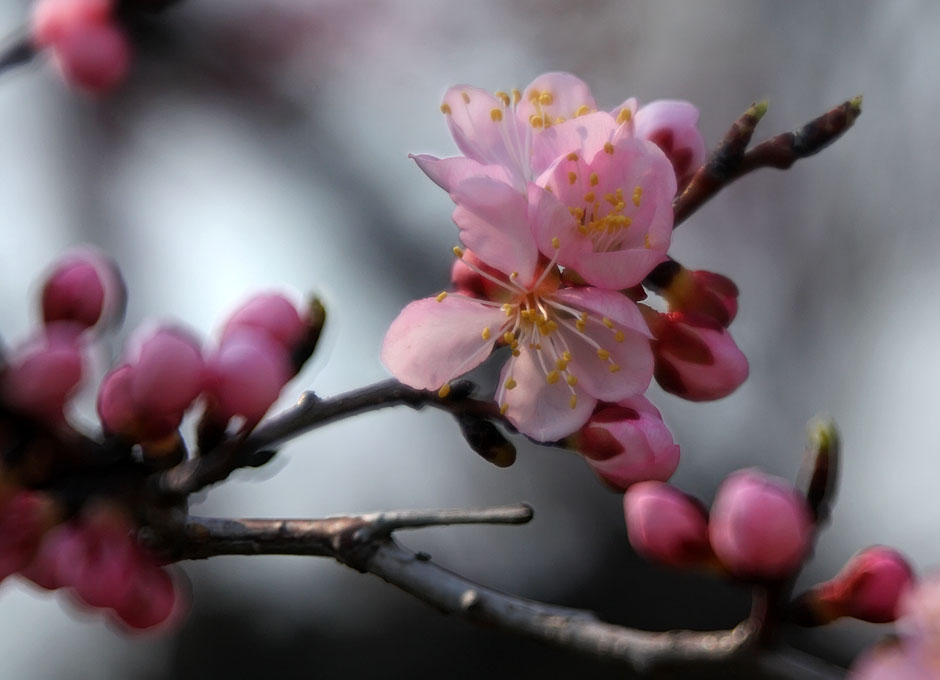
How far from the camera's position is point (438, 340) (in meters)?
0.89

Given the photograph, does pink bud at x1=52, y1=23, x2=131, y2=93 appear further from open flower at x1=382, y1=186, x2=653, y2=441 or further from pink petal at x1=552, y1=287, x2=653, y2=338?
pink petal at x1=552, y1=287, x2=653, y2=338

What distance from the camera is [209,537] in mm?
767

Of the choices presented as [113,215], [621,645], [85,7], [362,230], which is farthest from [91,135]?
[621,645]

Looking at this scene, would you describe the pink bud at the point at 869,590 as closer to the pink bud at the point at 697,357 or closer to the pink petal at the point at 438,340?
the pink bud at the point at 697,357

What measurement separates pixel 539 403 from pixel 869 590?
0.31m

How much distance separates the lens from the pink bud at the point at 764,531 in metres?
0.56

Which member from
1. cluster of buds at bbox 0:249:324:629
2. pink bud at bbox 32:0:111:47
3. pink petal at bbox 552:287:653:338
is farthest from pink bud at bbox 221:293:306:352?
pink bud at bbox 32:0:111:47

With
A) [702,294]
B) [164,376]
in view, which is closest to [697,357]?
[702,294]

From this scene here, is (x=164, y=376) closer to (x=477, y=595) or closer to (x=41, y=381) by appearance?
(x=41, y=381)

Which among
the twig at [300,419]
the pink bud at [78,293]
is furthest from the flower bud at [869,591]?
the pink bud at [78,293]

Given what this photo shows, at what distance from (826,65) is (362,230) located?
2.34 metres

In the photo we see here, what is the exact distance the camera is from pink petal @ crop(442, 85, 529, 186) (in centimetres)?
95

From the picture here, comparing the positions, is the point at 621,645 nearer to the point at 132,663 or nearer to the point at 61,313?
the point at 61,313

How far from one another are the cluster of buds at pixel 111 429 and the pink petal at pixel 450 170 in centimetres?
16
